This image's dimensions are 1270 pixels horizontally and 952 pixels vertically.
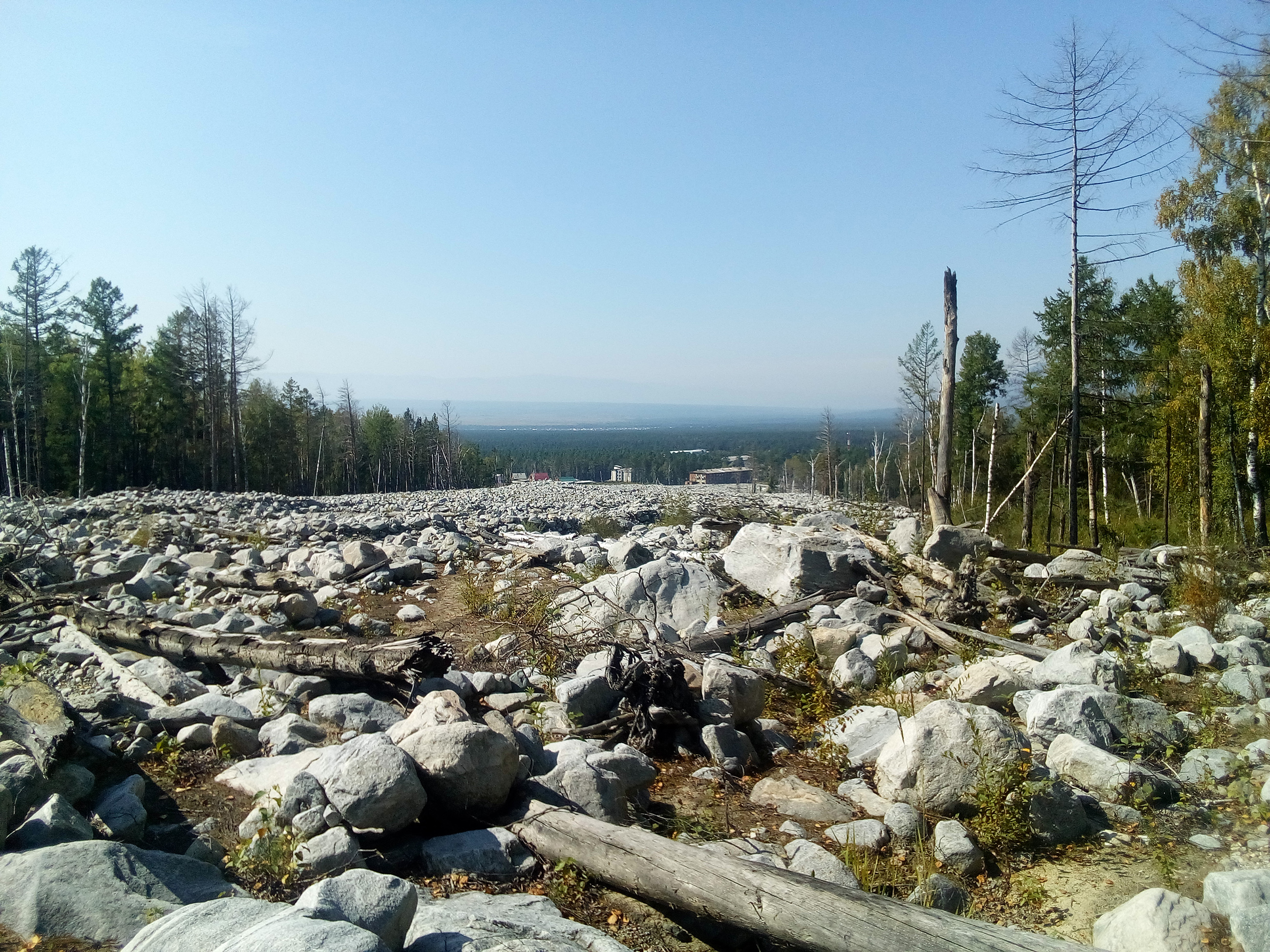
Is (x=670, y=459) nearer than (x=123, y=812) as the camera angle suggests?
No

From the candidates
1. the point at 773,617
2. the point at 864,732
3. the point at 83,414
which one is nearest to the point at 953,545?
the point at 773,617

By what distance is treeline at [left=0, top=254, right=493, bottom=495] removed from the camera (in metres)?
32.0

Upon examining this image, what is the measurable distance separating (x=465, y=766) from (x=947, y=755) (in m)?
2.61

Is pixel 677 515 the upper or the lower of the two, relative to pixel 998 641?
upper

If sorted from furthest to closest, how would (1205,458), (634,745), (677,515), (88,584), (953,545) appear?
A: (677,515), (1205,458), (953,545), (88,584), (634,745)

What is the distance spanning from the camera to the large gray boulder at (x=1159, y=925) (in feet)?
9.25

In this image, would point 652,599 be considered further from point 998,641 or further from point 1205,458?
point 1205,458

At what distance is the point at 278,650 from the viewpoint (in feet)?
19.6

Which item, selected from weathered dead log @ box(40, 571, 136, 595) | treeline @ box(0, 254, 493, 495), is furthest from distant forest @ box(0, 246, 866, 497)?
weathered dead log @ box(40, 571, 136, 595)

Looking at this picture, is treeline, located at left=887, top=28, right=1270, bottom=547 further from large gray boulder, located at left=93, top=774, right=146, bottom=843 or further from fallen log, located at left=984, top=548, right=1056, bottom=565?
large gray boulder, located at left=93, top=774, right=146, bottom=843

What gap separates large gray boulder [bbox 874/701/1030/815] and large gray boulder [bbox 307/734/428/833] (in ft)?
8.64

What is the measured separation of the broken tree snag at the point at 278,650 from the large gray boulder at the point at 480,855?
1.83m

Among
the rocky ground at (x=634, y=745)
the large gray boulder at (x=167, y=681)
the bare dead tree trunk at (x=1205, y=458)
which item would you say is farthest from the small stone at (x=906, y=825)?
the bare dead tree trunk at (x=1205, y=458)

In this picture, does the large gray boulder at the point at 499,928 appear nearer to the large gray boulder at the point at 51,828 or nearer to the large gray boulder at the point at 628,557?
the large gray boulder at the point at 51,828
